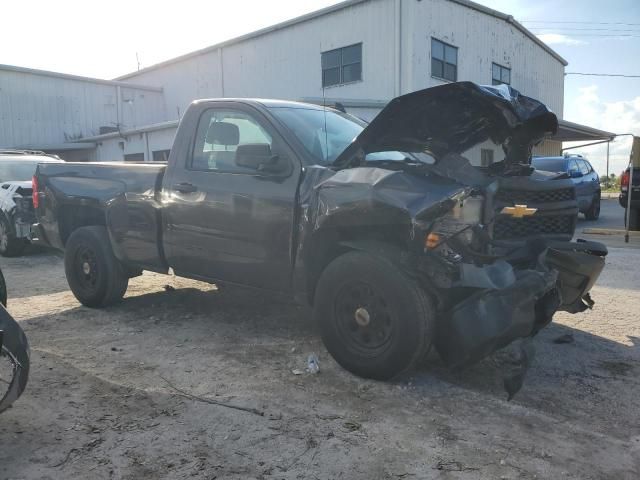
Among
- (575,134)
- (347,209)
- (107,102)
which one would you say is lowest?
(347,209)

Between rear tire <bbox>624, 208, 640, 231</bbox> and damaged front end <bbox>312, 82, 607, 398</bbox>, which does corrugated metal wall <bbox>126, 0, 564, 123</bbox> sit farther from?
damaged front end <bbox>312, 82, 607, 398</bbox>

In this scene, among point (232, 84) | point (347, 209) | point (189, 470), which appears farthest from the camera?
point (232, 84)

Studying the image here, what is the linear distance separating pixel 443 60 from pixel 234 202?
51.5 ft

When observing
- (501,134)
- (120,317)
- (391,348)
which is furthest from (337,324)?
(120,317)

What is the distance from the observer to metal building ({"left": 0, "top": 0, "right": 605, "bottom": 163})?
17281mm

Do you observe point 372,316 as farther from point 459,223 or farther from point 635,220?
point 635,220

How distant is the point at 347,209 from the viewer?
361 centimetres

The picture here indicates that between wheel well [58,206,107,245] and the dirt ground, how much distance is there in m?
1.17

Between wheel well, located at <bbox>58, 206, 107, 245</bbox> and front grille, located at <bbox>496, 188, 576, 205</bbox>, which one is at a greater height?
front grille, located at <bbox>496, 188, 576, 205</bbox>

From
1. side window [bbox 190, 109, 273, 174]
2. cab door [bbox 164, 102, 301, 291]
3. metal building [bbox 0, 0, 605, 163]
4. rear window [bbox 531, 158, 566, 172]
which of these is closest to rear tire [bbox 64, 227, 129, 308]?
cab door [bbox 164, 102, 301, 291]

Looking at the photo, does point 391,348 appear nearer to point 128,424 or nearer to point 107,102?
point 128,424

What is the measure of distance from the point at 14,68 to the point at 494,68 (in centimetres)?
2050

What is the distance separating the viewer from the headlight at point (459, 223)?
10.9 ft

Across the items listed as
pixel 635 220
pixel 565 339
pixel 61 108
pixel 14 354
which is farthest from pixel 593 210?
pixel 61 108
